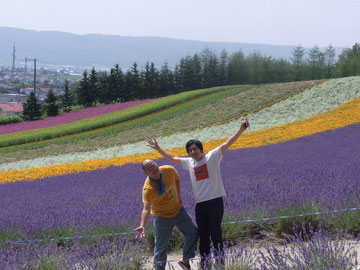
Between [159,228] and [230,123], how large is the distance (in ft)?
70.1


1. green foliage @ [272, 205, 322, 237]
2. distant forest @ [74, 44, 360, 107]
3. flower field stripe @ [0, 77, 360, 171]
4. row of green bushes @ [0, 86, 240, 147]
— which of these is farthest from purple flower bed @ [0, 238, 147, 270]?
distant forest @ [74, 44, 360, 107]

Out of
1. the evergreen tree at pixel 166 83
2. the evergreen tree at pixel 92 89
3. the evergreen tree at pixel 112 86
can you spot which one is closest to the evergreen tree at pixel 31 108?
the evergreen tree at pixel 92 89

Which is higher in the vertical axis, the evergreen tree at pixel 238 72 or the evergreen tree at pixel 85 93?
the evergreen tree at pixel 238 72

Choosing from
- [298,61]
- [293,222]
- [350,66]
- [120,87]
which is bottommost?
[293,222]

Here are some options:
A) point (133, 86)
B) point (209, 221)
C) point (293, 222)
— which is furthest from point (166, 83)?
point (209, 221)

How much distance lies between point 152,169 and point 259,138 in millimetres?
14421

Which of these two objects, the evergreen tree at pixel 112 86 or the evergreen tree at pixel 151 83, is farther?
the evergreen tree at pixel 151 83

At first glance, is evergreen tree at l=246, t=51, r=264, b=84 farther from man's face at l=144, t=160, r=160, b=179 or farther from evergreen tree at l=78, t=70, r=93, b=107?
man's face at l=144, t=160, r=160, b=179

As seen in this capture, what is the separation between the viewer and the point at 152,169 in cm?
424

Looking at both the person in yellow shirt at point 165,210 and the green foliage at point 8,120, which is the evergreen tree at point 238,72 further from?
the person in yellow shirt at point 165,210

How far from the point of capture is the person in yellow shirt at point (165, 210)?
14.2ft

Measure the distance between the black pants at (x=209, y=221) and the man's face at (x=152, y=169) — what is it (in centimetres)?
60

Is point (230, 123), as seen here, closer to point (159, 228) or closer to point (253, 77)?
point (159, 228)

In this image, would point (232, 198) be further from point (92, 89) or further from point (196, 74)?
point (196, 74)
